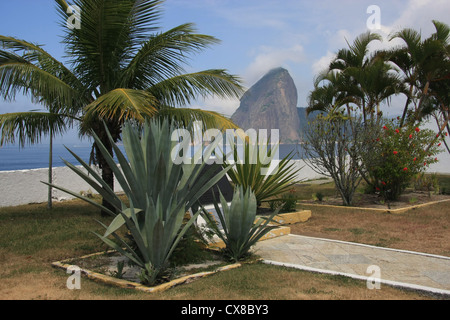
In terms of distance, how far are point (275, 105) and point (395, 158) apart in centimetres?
10791

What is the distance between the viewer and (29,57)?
9133mm

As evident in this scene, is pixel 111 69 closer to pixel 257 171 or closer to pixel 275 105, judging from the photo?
pixel 257 171

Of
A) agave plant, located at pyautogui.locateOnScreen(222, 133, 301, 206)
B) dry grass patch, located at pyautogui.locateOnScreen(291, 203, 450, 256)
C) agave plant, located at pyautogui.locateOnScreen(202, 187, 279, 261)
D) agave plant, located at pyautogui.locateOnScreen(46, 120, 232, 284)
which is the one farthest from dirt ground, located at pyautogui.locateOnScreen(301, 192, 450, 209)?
agave plant, located at pyautogui.locateOnScreen(46, 120, 232, 284)

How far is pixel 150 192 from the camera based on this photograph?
4762 mm

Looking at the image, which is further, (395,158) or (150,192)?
(395,158)

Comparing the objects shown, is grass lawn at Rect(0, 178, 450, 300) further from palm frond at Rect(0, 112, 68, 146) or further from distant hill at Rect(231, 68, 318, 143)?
distant hill at Rect(231, 68, 318, 143)

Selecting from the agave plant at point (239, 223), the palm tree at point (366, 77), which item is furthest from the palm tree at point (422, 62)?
the agave plant at point (239, 223)

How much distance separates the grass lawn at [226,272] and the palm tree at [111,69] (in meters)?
2.09

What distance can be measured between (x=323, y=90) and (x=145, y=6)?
25.2 ft

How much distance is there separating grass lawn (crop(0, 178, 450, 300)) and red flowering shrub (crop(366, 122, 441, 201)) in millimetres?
1260

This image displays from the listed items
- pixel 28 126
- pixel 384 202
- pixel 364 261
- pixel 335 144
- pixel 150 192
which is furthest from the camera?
pixel 384 202

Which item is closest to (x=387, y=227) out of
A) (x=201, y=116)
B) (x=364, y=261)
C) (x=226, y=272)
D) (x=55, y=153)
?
(x=364, y=261)

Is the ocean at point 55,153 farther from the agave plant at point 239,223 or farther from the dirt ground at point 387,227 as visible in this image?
the agave plant at point 239,223

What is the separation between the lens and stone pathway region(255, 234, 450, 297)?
4828 mm
